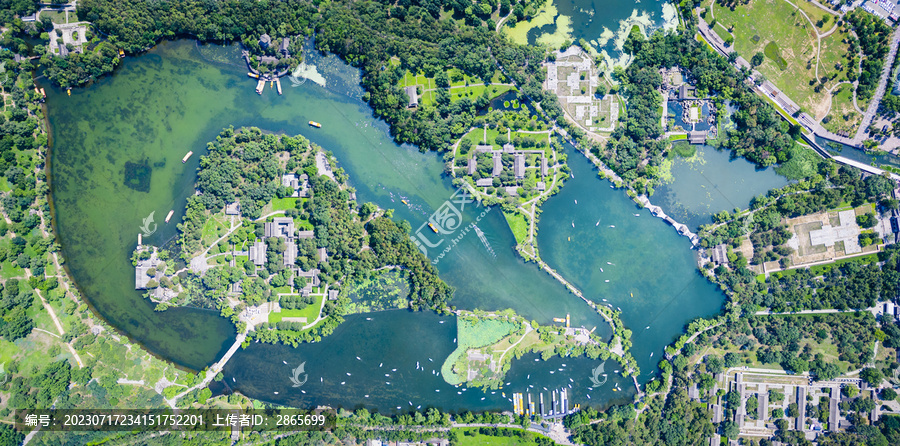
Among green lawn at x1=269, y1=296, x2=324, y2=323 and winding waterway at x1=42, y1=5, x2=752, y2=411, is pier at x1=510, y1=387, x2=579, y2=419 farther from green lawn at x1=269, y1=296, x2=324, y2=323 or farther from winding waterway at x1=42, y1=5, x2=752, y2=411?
green lawn at x1=269, y1=296, x2=324, y2=323

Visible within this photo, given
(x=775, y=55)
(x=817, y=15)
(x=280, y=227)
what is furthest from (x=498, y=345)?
(x=817, y=15)

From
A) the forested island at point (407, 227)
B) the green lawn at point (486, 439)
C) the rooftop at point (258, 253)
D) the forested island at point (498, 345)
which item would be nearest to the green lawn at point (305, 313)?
the forested island at point (407, 227)

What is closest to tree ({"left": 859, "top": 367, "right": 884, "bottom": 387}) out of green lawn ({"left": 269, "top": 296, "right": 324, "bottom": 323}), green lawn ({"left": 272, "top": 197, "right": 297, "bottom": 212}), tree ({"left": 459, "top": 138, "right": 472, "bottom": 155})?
tree ({"left": 459, "top": 138, "right": 472, "bottom": 155})

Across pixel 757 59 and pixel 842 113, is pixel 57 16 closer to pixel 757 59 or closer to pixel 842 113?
pixel 757 59

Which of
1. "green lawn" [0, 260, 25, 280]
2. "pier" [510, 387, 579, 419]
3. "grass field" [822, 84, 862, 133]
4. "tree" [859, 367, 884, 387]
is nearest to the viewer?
"tree" [859, 367, 884, 387]

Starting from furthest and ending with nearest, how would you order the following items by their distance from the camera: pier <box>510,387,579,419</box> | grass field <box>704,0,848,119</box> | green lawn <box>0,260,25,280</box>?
1. grass field <box>704,0,848,119</box>
2. pier <box>510,387,579,419</box>
3. green lawn <box>0,260,25,280</box>

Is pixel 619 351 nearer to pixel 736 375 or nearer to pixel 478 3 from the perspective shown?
pixel 736 375

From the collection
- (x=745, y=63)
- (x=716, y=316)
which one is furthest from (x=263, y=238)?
(x=745, y=63)
